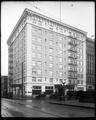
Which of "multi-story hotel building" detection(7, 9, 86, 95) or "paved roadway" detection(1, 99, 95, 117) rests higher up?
"multi-story hotel building" detection(7, 9, 86, 95)

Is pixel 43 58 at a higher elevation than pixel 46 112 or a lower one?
higher

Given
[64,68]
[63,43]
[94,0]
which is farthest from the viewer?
[64,68]

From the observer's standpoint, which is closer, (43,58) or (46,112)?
(46,112)

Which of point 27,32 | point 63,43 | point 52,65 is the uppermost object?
point 27,32

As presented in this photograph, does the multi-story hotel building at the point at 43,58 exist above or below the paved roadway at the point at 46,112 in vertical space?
above

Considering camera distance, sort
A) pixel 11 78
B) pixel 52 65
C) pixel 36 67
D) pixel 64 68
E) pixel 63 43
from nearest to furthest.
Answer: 1. pixel 63 43
2. pixel 64 68
3. pixel 52 65
4. pixel 36 67
5. pixel 11 78

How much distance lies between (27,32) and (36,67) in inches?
385

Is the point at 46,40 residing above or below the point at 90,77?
above

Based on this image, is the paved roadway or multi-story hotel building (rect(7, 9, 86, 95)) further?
multi-story hotel building (rect(7, 9, 86, 95))

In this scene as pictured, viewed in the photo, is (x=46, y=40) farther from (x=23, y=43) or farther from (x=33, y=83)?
(x=33, y=83)

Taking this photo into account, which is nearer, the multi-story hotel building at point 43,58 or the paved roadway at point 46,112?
the paved roadway at point 46,112

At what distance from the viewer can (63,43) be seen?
32.2m

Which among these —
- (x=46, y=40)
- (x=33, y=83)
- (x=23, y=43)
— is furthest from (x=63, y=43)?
(x=33, y=83)

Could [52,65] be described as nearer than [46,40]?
No
